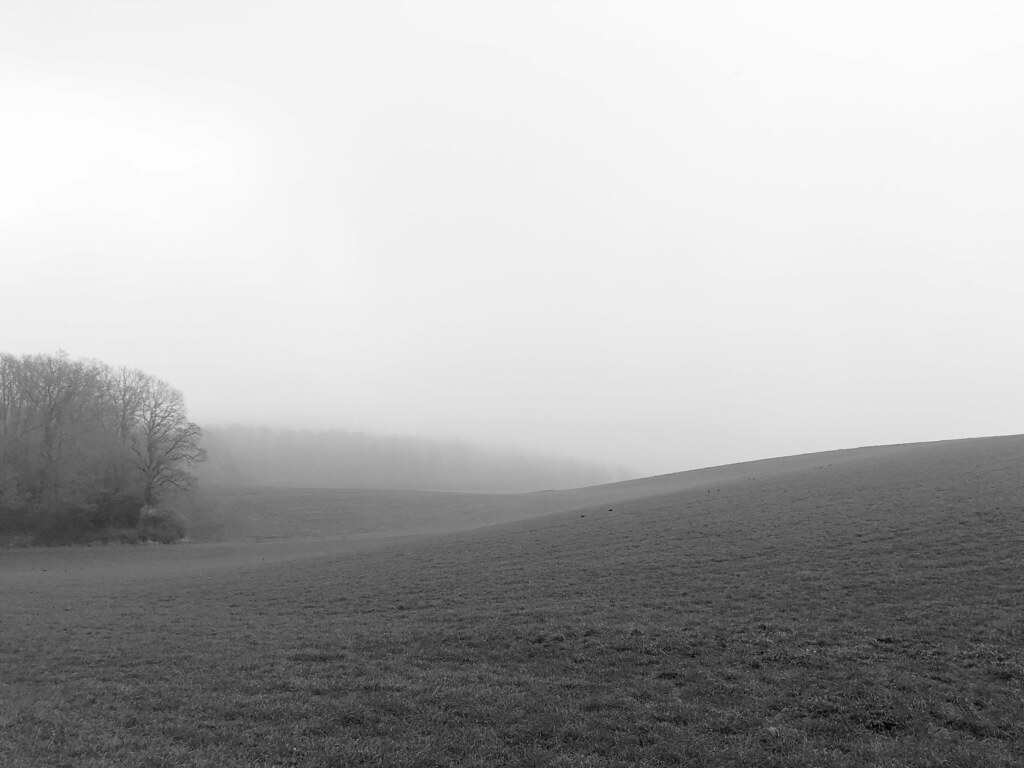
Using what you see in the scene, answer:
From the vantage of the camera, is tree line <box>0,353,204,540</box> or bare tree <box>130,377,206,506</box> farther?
bare tree <box>130,377,206,506</box>

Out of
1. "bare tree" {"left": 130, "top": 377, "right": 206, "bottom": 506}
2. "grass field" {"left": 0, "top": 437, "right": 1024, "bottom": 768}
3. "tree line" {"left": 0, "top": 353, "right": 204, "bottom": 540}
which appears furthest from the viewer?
"bare tree" {"left": 130, "top": 377, "right": 206, "bottom": 506}

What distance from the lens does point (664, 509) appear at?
113 ft

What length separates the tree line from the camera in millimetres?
54781

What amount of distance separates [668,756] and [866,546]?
15.8 meters

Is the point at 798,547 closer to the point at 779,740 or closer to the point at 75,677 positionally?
the point at 779,740

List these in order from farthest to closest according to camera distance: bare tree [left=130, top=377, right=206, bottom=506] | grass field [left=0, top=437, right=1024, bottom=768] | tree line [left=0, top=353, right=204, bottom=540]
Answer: bare tree [left=130, top=377, right=206, bottom=506] < tree line [left=0, top=353, right=204, bottom=540] < grass field [left=0, top=437, right=1024, bottom=768]

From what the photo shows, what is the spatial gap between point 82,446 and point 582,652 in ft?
228

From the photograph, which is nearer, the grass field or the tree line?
the grass field

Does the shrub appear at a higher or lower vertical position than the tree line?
lower

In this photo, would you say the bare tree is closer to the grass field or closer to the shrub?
the shrub

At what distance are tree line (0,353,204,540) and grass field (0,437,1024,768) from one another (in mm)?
34962

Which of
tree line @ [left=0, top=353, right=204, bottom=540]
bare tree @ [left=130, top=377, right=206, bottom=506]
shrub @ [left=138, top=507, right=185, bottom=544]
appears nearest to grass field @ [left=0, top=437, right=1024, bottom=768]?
shrub @ [left=138, top=507, right=185, bottom=544]

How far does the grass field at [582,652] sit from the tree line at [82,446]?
3496 centimetres

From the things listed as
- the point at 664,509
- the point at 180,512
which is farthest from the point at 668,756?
the point at 180,512
